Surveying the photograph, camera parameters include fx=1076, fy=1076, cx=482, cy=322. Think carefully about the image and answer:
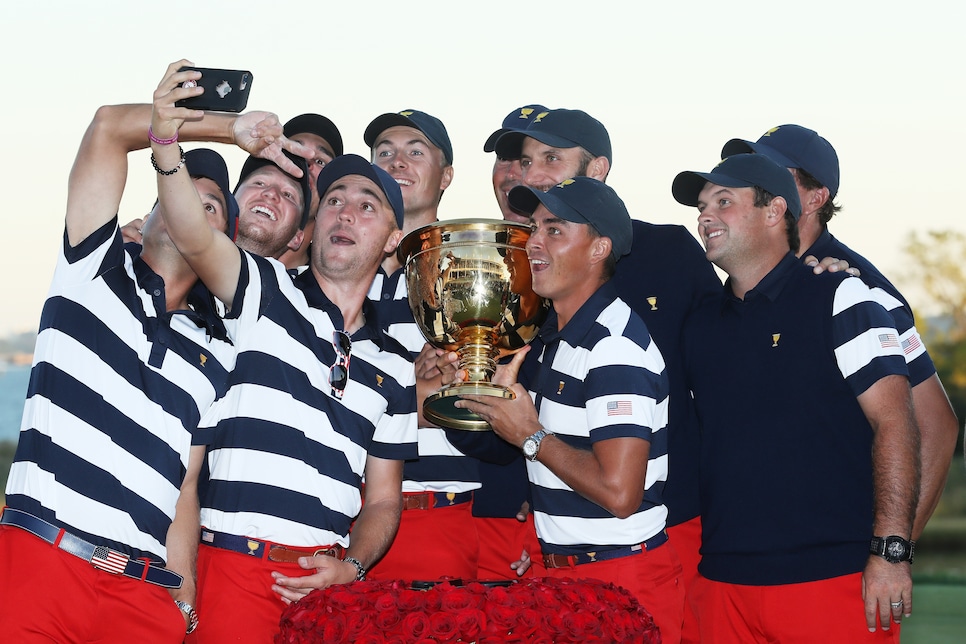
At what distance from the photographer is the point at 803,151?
5336 mm

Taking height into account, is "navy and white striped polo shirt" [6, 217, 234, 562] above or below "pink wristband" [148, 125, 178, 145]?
below

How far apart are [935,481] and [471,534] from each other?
2.09 meters

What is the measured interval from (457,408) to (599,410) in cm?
69

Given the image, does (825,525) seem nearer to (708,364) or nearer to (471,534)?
(708,364)

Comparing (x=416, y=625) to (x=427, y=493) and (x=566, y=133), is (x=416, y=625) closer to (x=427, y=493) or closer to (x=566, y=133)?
(x=427, y=493)

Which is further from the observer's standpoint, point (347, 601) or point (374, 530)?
point (374, 530)

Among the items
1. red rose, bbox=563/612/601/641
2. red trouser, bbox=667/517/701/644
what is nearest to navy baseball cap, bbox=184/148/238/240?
red rose, bbox=563/612/601/641

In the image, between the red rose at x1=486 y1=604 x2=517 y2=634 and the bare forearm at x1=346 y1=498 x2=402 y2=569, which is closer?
the red rose at x1=486 y1=604 x2=517 y2=634

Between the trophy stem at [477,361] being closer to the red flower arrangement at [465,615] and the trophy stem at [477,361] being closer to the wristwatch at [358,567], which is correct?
the wristwatch at [358,567]

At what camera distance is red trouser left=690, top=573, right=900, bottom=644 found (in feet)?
13.9

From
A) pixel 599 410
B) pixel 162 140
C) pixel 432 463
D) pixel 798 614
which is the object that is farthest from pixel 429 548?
pixel 162 140

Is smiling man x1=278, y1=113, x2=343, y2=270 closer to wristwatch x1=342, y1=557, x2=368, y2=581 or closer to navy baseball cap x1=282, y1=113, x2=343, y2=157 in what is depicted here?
navy baseball cap x1=282, y1=113, x2=343, y2=157

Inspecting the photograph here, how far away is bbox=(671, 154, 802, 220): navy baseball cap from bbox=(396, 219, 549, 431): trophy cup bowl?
98cm

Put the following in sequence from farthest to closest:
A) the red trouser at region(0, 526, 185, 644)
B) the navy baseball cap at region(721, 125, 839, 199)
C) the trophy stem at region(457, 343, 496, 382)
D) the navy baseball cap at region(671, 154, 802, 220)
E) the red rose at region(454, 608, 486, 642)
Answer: the navy baseball cap at region(721, 125, 839, 199) < the navy baseball cap at region(671, 154, 802, 220) < the trophy stem at region(457, 343, 496, 382) < the red trouser at region(0, 526, 185, 644) < the red rose at region(454, 608, 486, 642)
